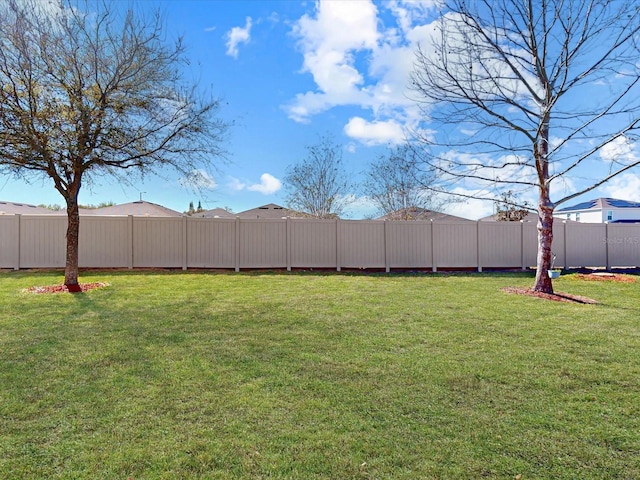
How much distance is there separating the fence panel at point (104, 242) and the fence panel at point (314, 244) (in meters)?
5.11

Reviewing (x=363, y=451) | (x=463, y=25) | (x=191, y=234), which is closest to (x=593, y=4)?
(x=463, y=25)

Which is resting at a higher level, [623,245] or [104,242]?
[104,242]

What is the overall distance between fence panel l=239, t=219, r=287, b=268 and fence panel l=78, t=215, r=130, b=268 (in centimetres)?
352

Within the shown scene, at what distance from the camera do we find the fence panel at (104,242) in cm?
1114

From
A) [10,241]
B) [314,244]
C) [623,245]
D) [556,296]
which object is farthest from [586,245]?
[10,241]

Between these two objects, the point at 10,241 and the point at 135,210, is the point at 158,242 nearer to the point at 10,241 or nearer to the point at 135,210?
the point at 10,241

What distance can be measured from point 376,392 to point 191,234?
31.5 ft

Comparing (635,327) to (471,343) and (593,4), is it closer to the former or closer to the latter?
(471,343)

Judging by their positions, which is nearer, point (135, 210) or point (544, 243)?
point (544, 243)

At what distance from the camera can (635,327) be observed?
5262 mm

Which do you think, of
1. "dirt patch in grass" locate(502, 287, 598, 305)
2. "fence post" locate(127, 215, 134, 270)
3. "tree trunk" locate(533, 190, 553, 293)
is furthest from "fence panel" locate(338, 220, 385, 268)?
"fence post" locate(127, 215, 134, 270)

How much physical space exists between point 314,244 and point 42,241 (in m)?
8.09

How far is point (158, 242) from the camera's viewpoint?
11.4 meters

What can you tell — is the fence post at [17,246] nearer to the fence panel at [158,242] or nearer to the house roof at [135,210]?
the fence panel at [158,242]
